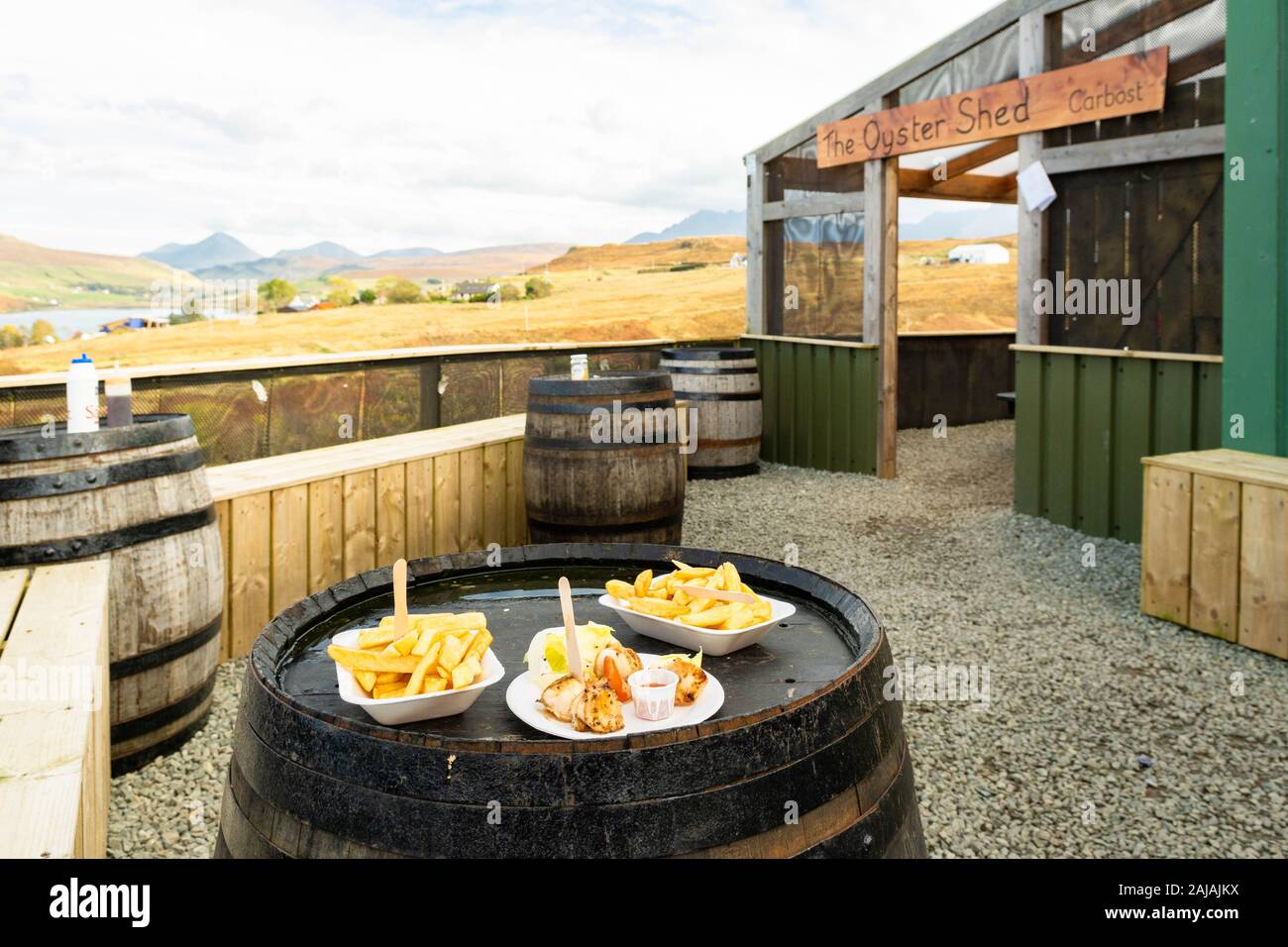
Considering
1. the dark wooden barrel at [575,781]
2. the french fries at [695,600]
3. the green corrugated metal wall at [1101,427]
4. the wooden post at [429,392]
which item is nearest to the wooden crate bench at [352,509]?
the wooden post at [429,392]

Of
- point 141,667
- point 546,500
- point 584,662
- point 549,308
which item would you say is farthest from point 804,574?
point 549,308

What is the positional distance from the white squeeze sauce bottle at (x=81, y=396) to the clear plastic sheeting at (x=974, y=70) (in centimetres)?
608

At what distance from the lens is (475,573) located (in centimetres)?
226

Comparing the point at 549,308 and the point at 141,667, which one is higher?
the point at 549,308

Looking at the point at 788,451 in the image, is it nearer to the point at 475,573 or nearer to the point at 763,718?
the point at 475,573

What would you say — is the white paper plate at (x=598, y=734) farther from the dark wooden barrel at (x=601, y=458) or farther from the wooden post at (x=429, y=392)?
the wooden post at (x=429, y=392)

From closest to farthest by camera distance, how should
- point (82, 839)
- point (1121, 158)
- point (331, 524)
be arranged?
point (82, 839)
point (331, 524)
point (1121, 158)

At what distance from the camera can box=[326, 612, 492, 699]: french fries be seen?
1521 millimetres

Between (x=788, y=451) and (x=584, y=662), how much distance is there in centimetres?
771

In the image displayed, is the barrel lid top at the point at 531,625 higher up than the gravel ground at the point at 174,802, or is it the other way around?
the barrel lid top at the point at 531,625

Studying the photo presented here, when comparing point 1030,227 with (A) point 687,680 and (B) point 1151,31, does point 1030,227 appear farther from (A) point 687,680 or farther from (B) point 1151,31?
(A) point 687,680

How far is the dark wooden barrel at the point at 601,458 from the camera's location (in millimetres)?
4695

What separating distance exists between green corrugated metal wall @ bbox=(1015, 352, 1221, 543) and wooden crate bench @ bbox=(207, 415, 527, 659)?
3.46 meters

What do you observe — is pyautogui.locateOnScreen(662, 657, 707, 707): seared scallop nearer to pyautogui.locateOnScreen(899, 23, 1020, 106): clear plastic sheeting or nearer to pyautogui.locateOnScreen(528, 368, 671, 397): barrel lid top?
pyautogui.locateOnScreen(528, 368, 671, 397): barrel lid top
